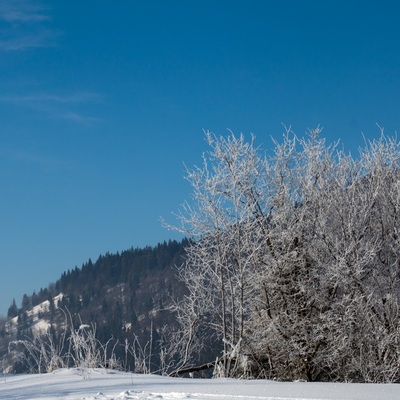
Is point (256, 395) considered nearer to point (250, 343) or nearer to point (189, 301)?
point (250, 343)

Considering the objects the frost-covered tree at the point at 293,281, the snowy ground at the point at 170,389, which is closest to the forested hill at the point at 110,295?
the frost-covered tree at the point at 293,281

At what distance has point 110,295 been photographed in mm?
173750

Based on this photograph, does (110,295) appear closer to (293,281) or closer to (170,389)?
(293,281)

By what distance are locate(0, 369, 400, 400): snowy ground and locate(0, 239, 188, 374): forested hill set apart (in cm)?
11911

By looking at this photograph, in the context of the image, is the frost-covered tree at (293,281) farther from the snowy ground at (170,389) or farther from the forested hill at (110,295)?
the forested hill at (110,295)

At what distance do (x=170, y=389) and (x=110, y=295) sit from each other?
16839cm

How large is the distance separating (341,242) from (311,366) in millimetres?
3143

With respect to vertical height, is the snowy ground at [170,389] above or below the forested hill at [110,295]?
below

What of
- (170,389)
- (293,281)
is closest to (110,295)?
(293,281)

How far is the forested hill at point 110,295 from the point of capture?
5640 inches

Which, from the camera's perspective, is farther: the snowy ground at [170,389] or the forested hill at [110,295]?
the forested hill at [110,295]

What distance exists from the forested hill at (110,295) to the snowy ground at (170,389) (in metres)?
119

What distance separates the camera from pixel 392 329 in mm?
17156

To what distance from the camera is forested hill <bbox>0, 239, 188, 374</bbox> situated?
14325cm
